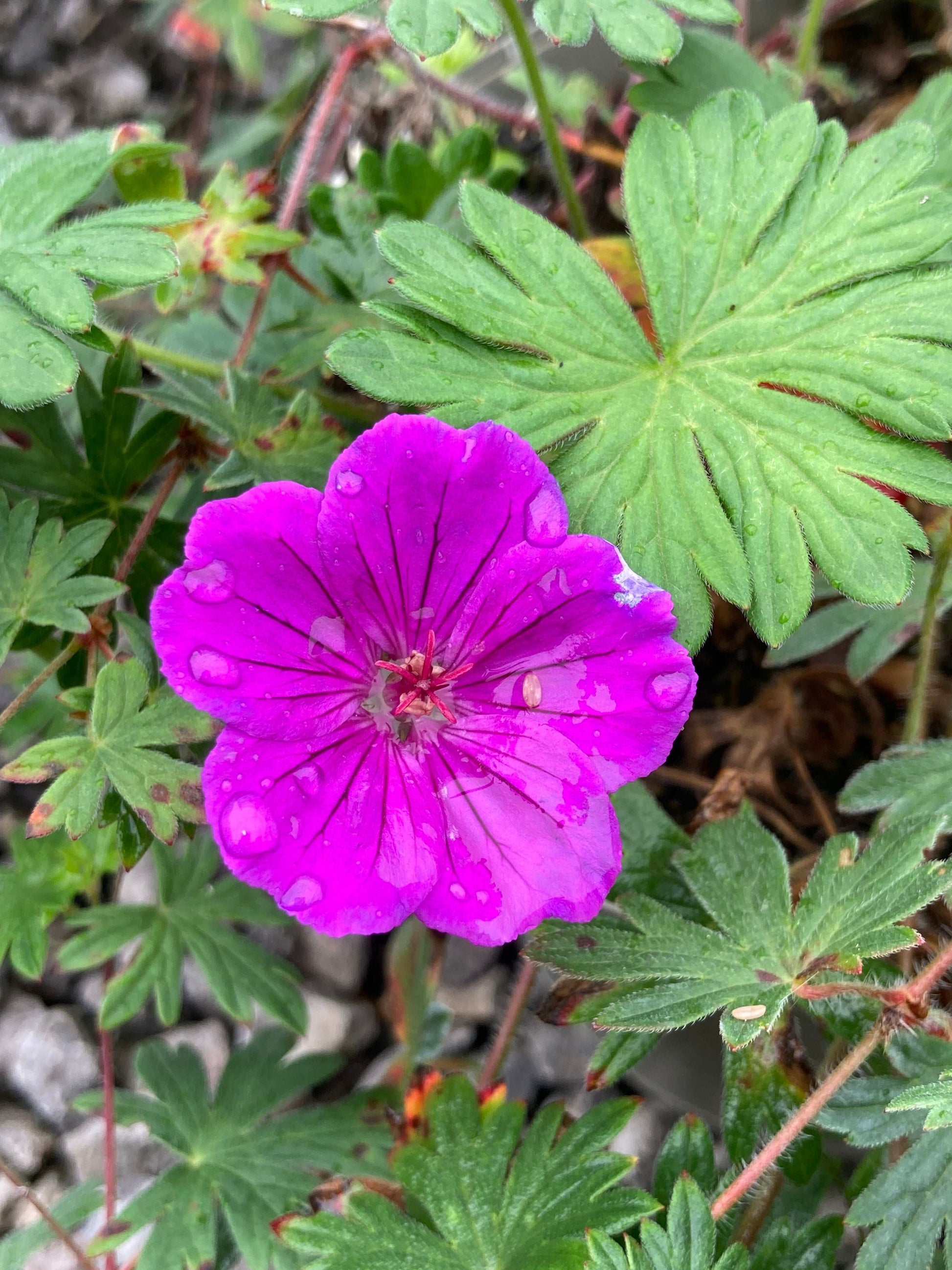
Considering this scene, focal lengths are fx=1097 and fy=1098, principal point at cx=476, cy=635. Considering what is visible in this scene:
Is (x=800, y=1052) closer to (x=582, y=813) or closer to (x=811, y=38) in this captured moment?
(x=582, y=813)

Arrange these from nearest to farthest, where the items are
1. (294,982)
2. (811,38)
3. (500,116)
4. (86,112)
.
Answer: (294,982), (811,38), (500,116), (86,112)

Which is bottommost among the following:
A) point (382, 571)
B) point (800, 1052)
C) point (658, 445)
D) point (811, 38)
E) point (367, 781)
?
point (800, 1052)

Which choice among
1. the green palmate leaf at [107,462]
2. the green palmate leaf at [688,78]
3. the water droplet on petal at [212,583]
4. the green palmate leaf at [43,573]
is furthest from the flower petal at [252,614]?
the green palmate leaf at [688,78]

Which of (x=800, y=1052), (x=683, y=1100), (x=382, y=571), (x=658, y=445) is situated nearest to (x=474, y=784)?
(x=382, y=571)

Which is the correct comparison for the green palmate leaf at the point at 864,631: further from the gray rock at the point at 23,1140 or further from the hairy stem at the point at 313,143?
the gray rock at the point at 23,1140

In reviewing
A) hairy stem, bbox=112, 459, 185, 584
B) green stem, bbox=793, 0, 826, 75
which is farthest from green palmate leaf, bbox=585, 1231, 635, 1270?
green stem, bbox=793, 0, 826, 75

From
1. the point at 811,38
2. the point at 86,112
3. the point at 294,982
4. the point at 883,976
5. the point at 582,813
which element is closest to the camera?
the point at 582,813

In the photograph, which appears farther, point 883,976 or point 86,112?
point 86,112
